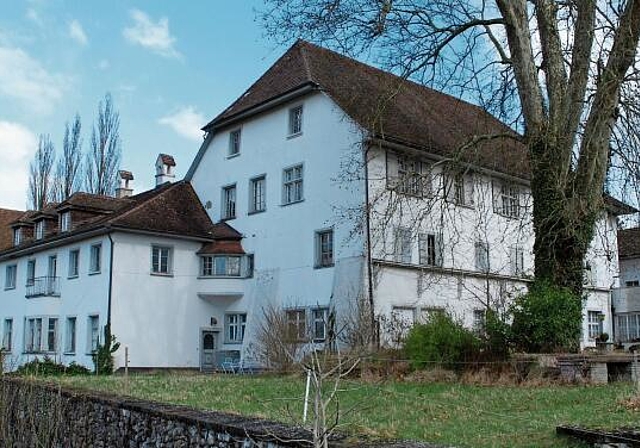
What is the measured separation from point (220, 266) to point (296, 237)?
485 centimetres

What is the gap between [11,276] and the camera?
42812 millimetres

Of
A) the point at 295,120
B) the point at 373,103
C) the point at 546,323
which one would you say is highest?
the point at 295,120

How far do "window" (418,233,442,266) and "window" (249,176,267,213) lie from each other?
23.2ft

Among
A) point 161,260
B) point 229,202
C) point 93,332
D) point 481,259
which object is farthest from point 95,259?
point 481,259

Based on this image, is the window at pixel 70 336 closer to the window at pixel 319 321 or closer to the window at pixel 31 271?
the window at pixel 31 271

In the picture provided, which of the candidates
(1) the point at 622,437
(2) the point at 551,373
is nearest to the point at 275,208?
(2) the point at 551,373

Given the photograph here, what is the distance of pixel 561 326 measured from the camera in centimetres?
1775

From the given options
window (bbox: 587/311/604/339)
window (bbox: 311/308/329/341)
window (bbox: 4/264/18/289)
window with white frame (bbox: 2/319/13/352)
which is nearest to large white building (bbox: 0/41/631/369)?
window (bbox: 311/308/329/341)

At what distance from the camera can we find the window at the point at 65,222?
121 ft

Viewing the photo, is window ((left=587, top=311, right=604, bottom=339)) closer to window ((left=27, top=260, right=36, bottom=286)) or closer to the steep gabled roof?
the steep gabled roof

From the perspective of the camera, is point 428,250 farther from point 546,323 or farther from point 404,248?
point 546,323

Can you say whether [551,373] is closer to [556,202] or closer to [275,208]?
[556,202]

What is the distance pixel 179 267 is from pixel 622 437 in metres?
28.0

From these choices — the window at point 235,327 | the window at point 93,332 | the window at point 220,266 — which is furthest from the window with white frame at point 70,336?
the window at point 235,327
